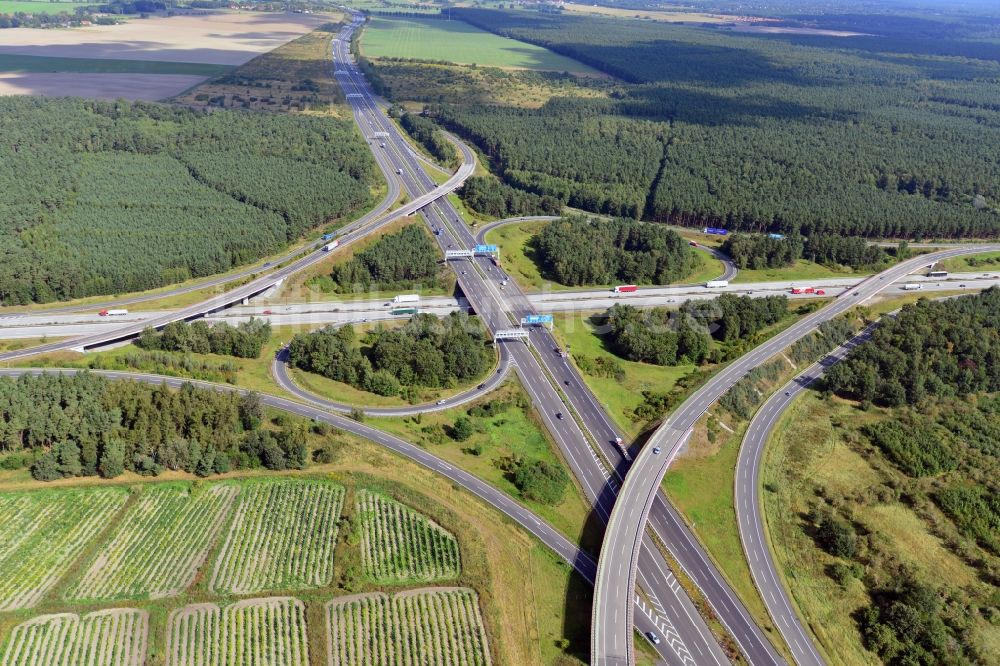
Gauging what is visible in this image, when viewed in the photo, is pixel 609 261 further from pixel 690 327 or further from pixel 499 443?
pixel 499 443

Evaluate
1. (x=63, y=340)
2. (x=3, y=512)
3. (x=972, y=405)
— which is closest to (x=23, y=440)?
(x=3, y=512)

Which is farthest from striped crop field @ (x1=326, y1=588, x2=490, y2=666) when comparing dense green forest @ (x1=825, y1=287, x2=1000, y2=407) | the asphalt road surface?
dense green forest @ (x1=825, y1=287, x2=1000, y2=407)

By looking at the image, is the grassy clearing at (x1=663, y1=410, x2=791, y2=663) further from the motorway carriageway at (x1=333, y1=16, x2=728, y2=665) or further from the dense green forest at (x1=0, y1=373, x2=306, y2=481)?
the dense green forest at (x1=0, y1=373, x2=306, y2=481)

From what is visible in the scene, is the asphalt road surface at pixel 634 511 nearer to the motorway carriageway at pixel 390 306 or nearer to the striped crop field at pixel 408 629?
the striped crop field at pixel 408 629

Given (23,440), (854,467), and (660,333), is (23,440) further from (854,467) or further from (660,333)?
(854,467)

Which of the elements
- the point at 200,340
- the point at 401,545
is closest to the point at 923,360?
the point at 401,545

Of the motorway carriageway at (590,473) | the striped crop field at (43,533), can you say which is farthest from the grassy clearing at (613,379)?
the striped crop field at (43,533)
